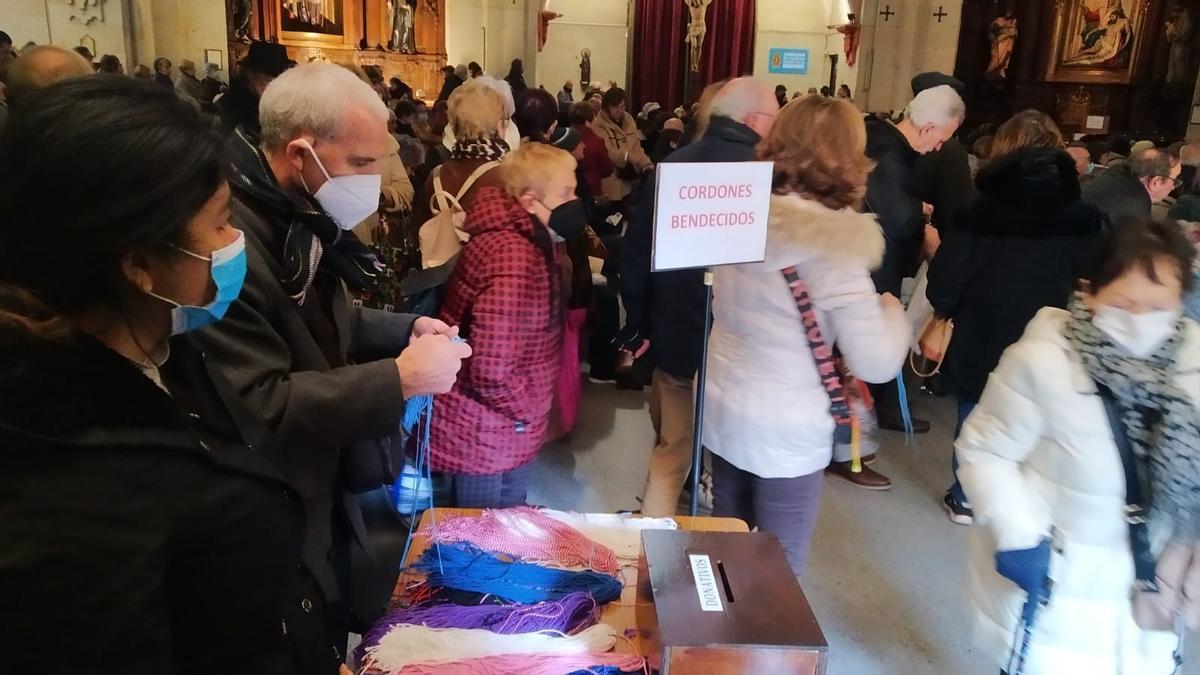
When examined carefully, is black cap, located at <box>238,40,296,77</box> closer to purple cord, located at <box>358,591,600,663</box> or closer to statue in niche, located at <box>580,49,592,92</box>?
purple cord, located at <box>358,591,600,663</box>

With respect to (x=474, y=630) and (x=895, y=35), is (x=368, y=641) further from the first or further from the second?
(x=895, y=35)

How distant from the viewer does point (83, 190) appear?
0.84 metres

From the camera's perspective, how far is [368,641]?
1.45m

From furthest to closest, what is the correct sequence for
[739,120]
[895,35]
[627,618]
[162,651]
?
[895,35] < [739,120] < [627,618] < [162,651]

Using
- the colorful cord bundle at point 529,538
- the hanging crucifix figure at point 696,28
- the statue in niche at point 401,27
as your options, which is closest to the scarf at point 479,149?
the colorful cord bundle at point 529,538

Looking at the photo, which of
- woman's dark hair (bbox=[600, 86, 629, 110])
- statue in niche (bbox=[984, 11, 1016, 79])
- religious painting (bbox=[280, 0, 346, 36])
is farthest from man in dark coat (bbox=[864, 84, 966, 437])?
religious painting (bbox=[280, 0, 346, 36])

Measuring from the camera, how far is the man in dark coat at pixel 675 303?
263cm

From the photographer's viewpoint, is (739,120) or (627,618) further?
(739,120)

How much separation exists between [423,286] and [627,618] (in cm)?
122

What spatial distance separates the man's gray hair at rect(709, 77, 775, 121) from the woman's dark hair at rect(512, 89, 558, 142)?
181 centimetres

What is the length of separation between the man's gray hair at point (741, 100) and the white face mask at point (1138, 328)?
4.24 feet

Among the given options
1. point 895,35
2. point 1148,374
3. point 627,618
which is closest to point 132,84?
point 627,618

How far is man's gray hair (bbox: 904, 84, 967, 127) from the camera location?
3.30 m

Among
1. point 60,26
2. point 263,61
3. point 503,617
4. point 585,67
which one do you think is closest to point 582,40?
point 585,67
